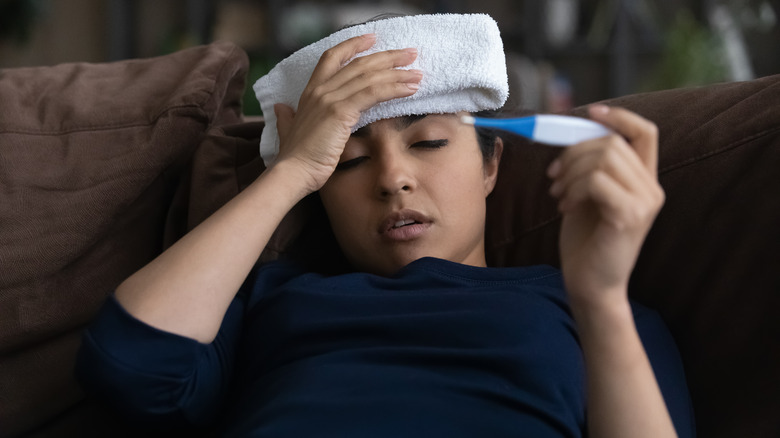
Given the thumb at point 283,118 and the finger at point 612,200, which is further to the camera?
the thumb at point 283,118

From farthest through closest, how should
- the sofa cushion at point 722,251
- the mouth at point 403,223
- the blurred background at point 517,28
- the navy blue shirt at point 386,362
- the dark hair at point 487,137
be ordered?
the blurred background at point 517,28 < the dark hair at point 487,137 < the mouth at point 403,223 < the sofa cushion at point 722,251 < the navy blue shirt at point 386,362

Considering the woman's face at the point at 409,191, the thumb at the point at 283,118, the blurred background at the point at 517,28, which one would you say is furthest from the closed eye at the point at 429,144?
the blurred background at the point at 517,28

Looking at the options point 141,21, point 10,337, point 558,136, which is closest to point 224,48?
point 10,337

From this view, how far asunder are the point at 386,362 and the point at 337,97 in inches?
14.9

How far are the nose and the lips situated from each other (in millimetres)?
39

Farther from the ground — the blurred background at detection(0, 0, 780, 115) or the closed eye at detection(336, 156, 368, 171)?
the closed eye at detection(336, 156, 368, 171)

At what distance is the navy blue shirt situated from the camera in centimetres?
87

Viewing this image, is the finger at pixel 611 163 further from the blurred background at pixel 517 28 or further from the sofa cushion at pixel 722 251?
the blurred background at pixel 517 28

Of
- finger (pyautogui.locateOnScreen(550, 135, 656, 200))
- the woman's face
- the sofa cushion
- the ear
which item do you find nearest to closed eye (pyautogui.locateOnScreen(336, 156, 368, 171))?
the woman's face

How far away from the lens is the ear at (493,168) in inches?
49.1

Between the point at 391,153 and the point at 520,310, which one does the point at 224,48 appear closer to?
the point at 391,153

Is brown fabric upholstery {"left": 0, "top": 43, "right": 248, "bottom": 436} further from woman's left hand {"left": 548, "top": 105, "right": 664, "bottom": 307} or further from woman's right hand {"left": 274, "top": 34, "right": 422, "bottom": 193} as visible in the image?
woman's left hand {"left": 548, "top": 105, "right": 664, "bottom": 307}

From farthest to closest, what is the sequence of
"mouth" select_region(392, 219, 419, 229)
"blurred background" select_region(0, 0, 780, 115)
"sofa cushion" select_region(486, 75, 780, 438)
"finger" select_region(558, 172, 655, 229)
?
"blurred background" select_region(0, 0, 780, 115) → "mouth" select_region(392, 219, 419, 229) → "sofa cushion" select_region(486, 75, 780, 438) → "finger" select_region(558, 172, 655, 229)

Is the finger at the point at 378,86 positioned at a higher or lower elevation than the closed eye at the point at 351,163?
higher
